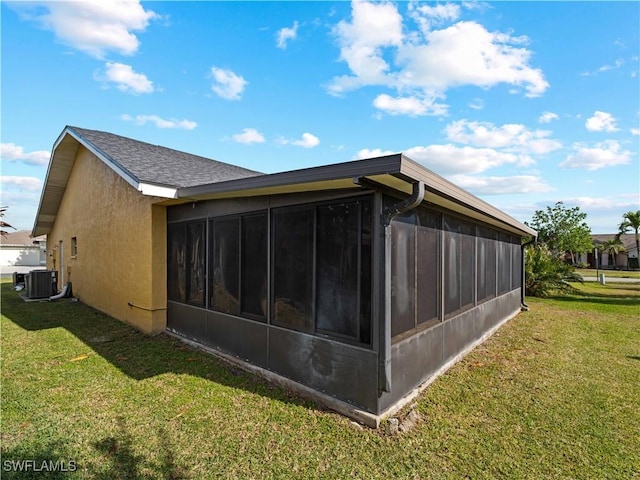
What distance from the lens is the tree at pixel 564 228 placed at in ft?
85.7

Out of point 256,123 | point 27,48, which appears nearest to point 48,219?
point 27,48

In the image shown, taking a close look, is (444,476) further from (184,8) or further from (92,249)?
(92,249)

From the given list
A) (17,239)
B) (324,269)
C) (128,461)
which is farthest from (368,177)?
(17,239)


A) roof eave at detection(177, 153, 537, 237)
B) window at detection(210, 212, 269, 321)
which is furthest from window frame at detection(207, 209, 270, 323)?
roof eave at detection(177, 153, 537, 237)

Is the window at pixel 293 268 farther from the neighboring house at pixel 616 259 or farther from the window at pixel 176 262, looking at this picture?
the neighboring house at pixel 616 259

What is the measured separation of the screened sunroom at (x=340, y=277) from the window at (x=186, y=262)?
4cm

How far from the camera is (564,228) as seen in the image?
91.8ft

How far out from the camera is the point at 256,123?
34.4ft

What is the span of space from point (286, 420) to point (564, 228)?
32.0 meters

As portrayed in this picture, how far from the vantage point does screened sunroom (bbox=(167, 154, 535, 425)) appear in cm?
353

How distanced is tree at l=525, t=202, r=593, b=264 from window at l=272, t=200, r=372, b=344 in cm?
2656

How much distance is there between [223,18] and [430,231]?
7.03 meters

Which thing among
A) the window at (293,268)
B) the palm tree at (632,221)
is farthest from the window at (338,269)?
the palm tree at (632,221)

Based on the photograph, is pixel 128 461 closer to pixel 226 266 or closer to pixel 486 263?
pixel 226 266
